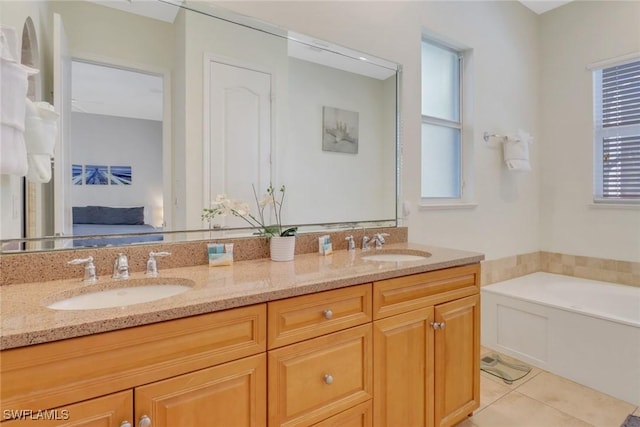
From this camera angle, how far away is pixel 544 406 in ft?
6.52

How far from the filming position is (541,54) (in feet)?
10.9

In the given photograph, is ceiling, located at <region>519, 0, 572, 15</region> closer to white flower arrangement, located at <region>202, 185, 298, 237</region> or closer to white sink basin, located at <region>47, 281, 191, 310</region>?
white flower arrangement, located at <region>202, 185, 298, 237</region>

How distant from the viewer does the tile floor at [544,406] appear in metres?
1.85

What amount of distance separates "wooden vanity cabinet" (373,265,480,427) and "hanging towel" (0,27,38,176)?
126cm

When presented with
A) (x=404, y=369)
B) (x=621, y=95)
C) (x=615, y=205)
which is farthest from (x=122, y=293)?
(x=621, y=95)

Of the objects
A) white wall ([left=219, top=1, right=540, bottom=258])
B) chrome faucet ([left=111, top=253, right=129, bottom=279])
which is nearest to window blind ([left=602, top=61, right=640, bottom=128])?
white wall ([left=219, top=1, right=540, bottom=258])

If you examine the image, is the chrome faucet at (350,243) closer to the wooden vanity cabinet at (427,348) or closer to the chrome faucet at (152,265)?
the wooden vanity cabinet at (427,348)

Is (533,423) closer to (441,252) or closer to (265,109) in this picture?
(441,252)

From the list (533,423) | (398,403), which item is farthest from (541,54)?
(398,403)

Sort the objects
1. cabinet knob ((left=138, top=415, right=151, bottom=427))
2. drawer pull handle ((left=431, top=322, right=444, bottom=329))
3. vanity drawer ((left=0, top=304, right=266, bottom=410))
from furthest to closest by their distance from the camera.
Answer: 1. drawer pull handle ((left=431, top=322, right=444, bottom=329))
2. cabinet knob ((left=138, top=415, right=151, bottom=427))
3. vanity drawer ((left=0, top=304, right=266, bottom=410))

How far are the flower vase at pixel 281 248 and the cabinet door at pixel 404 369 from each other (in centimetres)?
51

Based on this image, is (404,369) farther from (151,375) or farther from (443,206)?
(443,206)

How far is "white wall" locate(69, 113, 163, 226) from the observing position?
1315 millimetres

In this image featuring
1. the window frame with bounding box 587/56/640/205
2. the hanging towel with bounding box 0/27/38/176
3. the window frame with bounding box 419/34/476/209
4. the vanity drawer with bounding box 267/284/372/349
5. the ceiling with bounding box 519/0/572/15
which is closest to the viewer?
the hanging towel with bounding box 0/27/38/176
